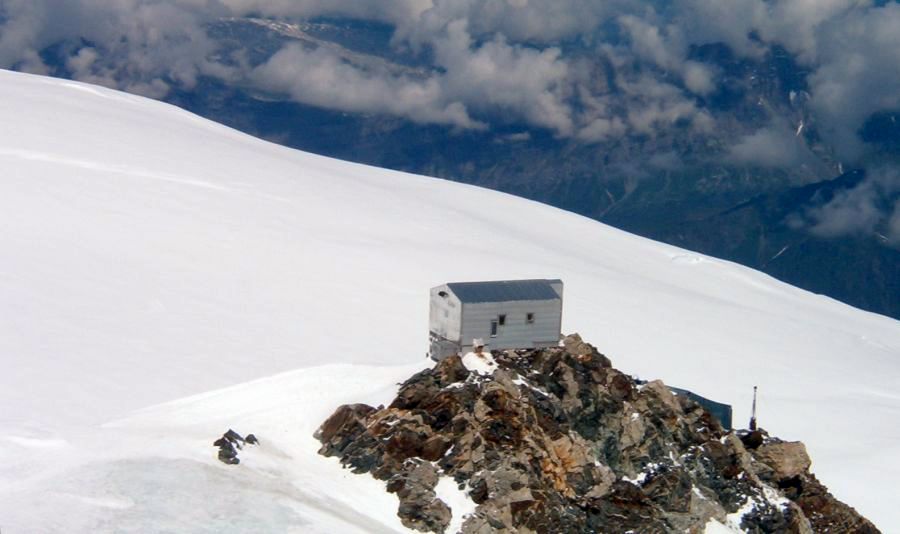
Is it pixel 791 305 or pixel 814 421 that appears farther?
pixel 791 305

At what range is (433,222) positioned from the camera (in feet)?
211

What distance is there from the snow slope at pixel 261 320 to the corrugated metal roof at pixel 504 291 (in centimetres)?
313

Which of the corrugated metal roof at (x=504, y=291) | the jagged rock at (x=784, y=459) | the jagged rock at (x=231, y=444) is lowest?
the jagged rock at (x=231, y=444)

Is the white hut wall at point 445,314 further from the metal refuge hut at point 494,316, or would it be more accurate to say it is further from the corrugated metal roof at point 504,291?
the corrugated metal roof at point 504,291

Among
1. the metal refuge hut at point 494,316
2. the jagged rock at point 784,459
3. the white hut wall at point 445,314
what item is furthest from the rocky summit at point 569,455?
the white hut wall at point 445,314

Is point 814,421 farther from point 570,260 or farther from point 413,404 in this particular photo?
point 413,404

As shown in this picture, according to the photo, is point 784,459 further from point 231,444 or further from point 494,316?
point 231,444

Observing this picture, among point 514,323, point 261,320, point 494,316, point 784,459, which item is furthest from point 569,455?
point 261,320

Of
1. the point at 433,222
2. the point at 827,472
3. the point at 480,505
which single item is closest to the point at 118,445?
the point at 480,505

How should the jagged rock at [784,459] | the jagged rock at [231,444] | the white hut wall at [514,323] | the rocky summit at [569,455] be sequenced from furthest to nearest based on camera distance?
the jagged rock at [784,459] → the white hut wall at [514,323] → the rocky summit at [569,455] → the jagged rock at [231,444]

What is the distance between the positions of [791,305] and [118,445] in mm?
53576

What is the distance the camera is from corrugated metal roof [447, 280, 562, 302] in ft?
112

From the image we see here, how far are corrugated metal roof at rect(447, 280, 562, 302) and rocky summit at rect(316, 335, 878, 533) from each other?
5.67 ft

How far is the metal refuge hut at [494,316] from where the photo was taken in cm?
3400
